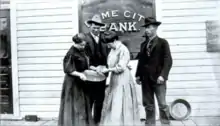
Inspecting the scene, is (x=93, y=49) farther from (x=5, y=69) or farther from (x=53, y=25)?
(x=5, y=69)

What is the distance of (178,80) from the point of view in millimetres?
2539

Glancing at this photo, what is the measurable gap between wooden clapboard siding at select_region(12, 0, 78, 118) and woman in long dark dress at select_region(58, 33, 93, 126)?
12cm

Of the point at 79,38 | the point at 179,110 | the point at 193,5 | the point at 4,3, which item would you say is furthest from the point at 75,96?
the point at 193,5

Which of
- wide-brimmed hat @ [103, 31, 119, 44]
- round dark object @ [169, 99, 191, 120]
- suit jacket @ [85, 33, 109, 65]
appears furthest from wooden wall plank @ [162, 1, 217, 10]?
round dark object @ [169, 99, 191, 120]

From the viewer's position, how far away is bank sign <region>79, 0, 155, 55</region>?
8.21 feet

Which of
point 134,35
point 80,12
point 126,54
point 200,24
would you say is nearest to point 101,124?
point 126,54

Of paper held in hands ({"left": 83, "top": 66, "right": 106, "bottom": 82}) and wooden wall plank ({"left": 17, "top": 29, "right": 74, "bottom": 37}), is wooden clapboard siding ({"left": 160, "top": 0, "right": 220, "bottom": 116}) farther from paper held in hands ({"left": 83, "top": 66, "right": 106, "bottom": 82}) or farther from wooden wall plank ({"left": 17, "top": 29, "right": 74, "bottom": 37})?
wooden wall plank ({"left": 17, "top": 29, "right": 74, "bottom": 37})

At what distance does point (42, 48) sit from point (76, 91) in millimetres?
489

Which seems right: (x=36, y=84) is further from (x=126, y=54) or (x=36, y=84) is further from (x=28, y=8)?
(x=126, y=54)

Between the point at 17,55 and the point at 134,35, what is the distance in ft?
3.36

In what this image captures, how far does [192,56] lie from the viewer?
2.53 m

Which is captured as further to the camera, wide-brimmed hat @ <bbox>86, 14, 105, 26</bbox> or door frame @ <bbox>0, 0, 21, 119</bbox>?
door frame @ <bbox>0, 0, 21, 119</bbox>

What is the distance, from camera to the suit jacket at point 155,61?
2492mm

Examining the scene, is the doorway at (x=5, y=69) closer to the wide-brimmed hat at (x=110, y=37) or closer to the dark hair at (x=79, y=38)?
the dark hair at (x=79, y=38)
